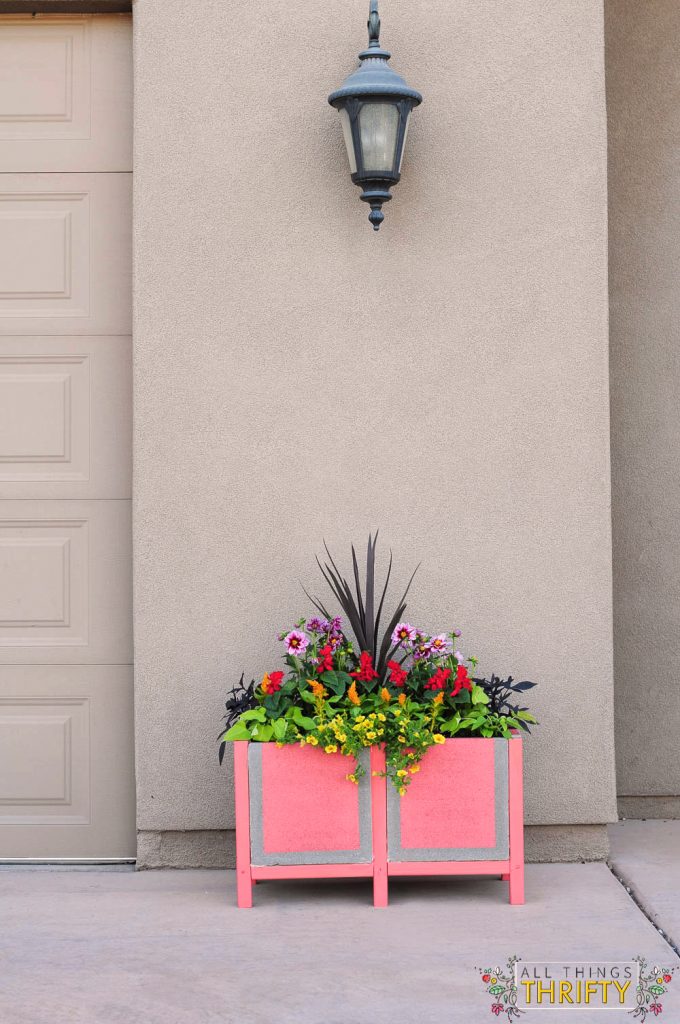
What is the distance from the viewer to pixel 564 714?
3.98 metres

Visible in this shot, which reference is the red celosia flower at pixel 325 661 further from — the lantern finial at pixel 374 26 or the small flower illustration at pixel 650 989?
the lantern finial at pixel 374 26

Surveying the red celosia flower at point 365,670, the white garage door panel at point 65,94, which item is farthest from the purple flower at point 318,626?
the white garage door panel at point 65,94

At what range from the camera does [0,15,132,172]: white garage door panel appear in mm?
4164

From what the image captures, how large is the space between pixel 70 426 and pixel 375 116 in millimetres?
1508

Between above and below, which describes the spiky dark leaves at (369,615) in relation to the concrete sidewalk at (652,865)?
above

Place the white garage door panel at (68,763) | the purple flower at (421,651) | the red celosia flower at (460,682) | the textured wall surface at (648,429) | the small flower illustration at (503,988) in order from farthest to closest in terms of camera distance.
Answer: the textured wall surface at (648,429) < the white garage door panel at (68,763) < the purple flower at (421,651) < the red celosia flower at (460,682) < the small flower illustration at (503,988)

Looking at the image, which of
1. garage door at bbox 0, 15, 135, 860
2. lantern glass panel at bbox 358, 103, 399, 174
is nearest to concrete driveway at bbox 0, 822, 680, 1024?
garage door at bbox 0, 15, 135, 860

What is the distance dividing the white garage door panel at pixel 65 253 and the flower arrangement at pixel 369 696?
4.43 feet

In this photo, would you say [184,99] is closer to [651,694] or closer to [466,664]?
[466,664]

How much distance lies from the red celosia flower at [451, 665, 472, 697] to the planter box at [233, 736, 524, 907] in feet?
0.52

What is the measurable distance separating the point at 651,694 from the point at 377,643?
1.29 m

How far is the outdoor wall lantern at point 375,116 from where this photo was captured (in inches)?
→ 145

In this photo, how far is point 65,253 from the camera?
4.17 meters

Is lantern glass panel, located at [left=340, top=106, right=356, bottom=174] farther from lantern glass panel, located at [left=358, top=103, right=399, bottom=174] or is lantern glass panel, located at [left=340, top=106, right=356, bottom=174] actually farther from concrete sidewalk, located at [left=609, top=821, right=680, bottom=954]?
concrete sidewalk, located at [left=609, top=821, right=680, bottom=954]
